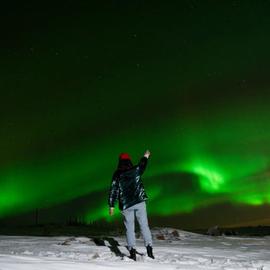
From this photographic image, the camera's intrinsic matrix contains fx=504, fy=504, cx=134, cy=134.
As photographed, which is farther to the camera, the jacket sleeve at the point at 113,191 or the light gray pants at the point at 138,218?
the jacket sleeve at the point at 113,191

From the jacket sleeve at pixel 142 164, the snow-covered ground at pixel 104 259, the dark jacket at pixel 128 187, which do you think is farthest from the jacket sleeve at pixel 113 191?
the snow-covered ground at pixel 104 259

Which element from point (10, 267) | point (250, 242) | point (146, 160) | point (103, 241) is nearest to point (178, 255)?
point (146, 160)

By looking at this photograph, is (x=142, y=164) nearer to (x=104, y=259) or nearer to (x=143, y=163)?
(x=143, y=163)

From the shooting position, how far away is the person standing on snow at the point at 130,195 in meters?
9.42

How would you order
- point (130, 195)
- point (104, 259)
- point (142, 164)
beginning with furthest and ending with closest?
point (142, 164)
point (130, 195)
point (104, 259)

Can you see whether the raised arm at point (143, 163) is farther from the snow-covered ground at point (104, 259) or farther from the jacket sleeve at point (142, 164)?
the snow-covered ground at point (104, 259)

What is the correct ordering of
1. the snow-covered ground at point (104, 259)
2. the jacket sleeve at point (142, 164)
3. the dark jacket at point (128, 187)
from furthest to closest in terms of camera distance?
1. the jacket sleeve at point (142, 164)
2. the dark jacket at point (128, 187)
3. the snow-covered ground at point (104, 259)

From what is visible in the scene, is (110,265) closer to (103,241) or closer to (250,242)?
(103,241)

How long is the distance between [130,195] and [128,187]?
0.16 metres

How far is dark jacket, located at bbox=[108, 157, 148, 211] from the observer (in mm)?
9422

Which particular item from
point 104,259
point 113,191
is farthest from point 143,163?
point 104,259

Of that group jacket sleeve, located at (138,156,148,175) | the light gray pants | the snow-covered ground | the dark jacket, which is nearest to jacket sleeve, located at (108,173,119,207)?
the dark jacket

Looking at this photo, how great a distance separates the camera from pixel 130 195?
9414mm

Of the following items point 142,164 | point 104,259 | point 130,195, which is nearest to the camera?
point 104,259
